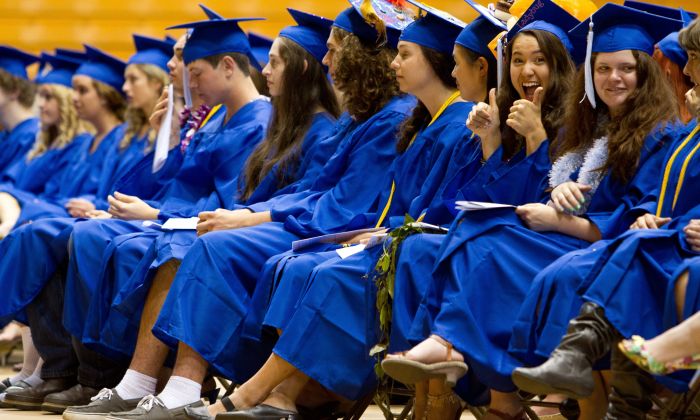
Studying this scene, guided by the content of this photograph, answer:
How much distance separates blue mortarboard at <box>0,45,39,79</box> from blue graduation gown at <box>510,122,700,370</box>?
19.7ft

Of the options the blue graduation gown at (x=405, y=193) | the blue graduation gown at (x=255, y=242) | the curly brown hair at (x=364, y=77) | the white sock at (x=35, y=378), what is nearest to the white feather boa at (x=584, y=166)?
the blue graduation gown at (x=405, y=193)

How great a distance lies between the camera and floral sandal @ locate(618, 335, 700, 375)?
3.16 m

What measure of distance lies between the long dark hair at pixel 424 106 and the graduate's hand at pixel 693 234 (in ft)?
5.02

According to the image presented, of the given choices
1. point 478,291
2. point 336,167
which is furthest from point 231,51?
point 478,291

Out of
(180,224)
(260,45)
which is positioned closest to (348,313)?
(180,224)

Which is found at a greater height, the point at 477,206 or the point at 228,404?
the point at 477,206

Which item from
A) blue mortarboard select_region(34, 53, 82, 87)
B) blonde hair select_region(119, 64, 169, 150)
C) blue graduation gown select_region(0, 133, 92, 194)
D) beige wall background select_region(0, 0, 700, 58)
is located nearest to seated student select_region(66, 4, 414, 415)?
blonde hair select_region(119, 64, 169, 150)

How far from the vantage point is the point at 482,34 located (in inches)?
183

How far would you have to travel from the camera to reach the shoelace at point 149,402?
455cm

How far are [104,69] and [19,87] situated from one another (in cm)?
115

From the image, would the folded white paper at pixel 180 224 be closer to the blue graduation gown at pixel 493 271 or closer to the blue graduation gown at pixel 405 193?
the blue graduation gown at pixel 405 193

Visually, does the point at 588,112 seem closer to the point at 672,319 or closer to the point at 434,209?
the point at 434,209

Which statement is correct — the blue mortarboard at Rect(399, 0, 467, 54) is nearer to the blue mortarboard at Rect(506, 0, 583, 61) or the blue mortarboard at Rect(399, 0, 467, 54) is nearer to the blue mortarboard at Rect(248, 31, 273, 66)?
the blue mortarboard at Rect(506, 0, 583, 61)

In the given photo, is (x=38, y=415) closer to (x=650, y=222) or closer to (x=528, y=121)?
(x=528, y=121)
